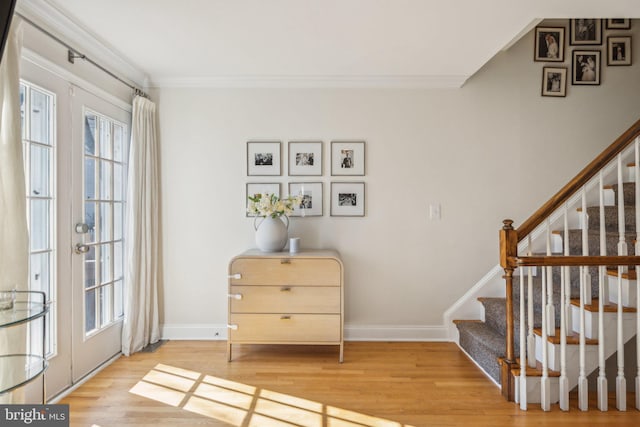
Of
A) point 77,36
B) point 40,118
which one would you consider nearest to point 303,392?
point 40,118

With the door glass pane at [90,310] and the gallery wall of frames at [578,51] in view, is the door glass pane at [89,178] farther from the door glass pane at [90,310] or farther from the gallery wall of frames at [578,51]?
the gallery wall of frames at [578,51]

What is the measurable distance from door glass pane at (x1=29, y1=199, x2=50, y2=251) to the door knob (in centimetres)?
24

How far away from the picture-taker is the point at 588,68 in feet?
11.5

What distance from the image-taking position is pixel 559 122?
11.6 feet

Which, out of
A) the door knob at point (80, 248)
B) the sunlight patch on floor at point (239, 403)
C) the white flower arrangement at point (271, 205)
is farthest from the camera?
the white flower arrangement at point (271, 205)

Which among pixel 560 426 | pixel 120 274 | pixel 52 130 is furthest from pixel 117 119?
pixel 560 426

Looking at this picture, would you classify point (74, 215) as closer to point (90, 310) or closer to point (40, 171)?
point (40, 171)

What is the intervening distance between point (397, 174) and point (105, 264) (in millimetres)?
2499

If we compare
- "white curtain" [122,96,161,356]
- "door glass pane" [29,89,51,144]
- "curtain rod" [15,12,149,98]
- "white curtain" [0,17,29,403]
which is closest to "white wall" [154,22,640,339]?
"white curtain" [122,96,161,356]

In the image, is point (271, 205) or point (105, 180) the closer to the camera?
point (105, 180)

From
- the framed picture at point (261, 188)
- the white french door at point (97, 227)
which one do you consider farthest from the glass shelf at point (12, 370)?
the framed picture at point (261, 188)

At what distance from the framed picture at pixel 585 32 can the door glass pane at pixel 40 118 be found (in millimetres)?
4132

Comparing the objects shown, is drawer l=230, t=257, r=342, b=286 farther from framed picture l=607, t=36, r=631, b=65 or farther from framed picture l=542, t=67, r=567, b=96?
framed picture l=607, t=36, r=631, b=65

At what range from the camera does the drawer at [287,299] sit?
10.1 ft
